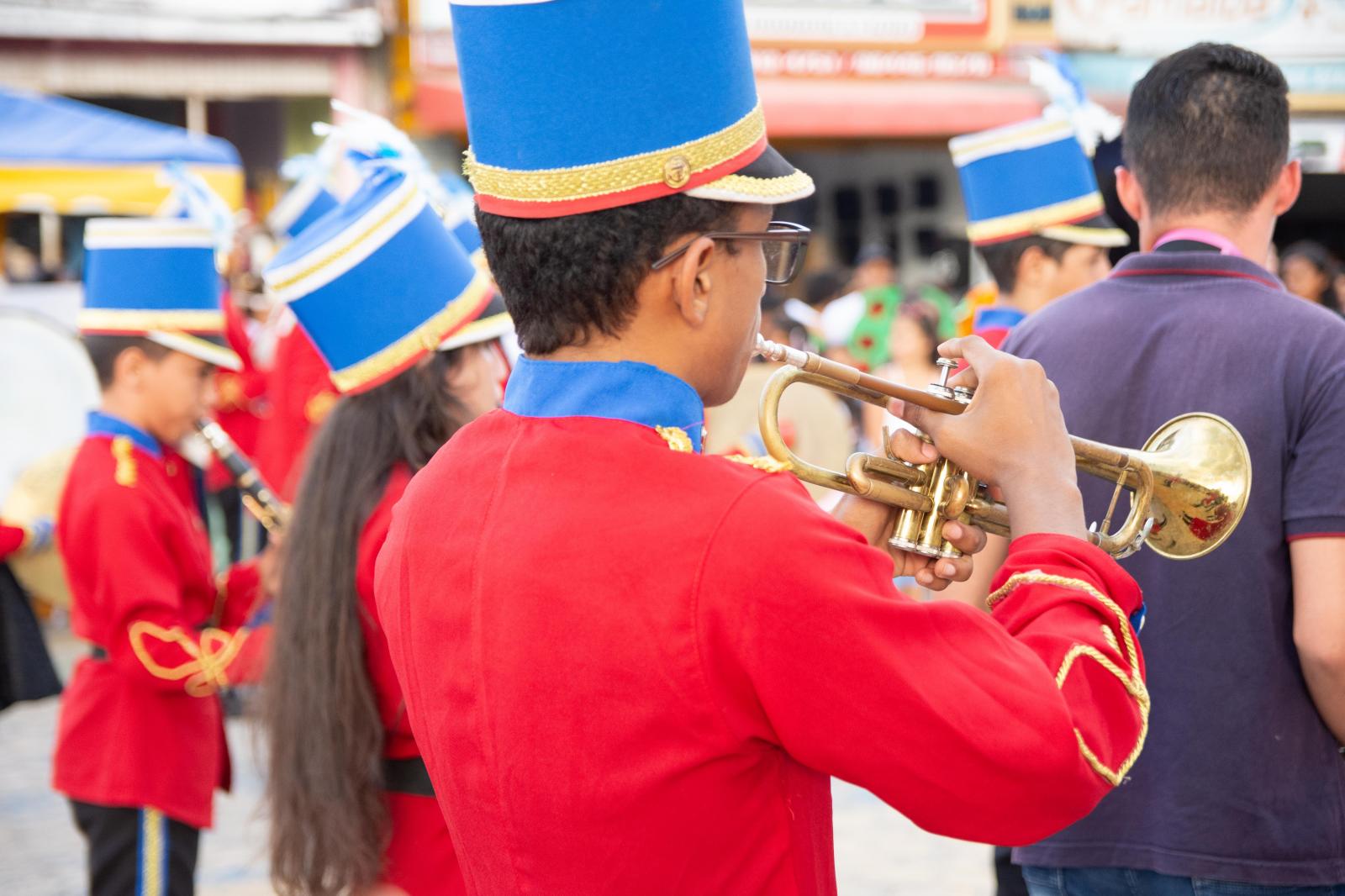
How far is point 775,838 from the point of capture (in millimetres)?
1594

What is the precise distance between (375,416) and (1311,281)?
8.78 metres

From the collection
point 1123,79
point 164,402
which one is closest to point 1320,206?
point 1123,79

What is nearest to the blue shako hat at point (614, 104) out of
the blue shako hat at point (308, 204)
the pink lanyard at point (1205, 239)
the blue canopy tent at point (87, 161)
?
the pink lanyard at point (1205, 239)

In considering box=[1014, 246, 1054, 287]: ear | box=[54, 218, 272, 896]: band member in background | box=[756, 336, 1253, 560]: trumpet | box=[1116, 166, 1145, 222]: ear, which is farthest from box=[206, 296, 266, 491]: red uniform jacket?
box=[756, 336, 1253, 560]: trumpet

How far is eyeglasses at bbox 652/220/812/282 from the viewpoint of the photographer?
5.21ft

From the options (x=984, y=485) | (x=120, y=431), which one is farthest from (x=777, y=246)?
(x=120, y=431)

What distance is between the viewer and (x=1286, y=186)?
272 cm

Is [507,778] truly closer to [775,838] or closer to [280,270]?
[775,838]

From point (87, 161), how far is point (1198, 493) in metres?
8.93

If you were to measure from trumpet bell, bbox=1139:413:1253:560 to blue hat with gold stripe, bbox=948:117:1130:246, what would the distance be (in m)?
2.65

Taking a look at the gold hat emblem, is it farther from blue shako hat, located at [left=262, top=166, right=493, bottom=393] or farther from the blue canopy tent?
the blue canopy tent

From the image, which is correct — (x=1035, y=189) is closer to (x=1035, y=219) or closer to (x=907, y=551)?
(x=1035, y=219)

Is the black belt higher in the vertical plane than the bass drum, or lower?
higher

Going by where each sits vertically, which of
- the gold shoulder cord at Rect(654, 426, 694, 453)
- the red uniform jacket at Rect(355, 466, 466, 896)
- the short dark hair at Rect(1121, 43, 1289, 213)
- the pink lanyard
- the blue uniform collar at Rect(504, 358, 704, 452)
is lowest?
the red uniform jacket at Rect(355, 466, 466, 896)
